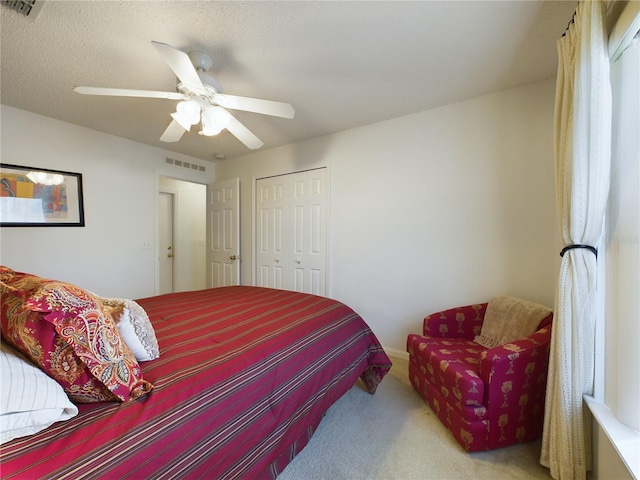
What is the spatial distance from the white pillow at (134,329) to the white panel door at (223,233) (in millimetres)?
2811

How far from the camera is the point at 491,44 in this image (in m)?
1.72

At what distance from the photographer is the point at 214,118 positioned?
1.78m

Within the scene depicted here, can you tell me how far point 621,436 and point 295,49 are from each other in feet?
8.39

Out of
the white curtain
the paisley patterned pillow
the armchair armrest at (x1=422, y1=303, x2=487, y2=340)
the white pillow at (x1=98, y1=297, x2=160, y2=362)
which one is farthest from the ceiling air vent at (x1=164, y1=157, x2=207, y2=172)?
the white curtain

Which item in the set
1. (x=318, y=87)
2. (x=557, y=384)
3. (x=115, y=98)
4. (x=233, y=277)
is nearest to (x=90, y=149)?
(x=115, y=98)

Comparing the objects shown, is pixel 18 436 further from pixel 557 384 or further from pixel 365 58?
pixel 365 58

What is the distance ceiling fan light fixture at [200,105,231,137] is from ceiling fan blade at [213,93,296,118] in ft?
0.17

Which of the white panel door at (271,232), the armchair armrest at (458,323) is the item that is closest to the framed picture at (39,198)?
the white panel door at (271,232)

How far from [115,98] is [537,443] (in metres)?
4.06

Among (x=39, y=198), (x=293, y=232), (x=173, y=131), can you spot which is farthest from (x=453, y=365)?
(x=39, y=198)

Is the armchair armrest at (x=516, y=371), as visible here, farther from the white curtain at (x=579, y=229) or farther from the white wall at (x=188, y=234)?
the white wall at (x=188, y=234)

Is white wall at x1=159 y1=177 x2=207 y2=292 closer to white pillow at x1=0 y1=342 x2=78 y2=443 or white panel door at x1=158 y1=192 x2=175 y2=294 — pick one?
white panel door at x1=158 y1=192 x2=175 y2=294

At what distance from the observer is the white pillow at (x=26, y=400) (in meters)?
0.66

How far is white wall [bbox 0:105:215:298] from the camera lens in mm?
2543
